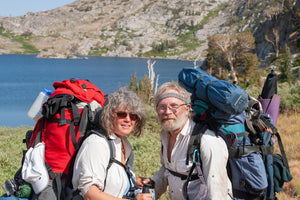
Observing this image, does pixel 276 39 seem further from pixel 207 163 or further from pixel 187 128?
pixel 207 163

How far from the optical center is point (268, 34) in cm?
3628

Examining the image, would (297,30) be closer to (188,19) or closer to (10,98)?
(10,98)

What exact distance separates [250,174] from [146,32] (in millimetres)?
173348

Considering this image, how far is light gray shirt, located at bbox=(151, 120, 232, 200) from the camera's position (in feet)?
6.39

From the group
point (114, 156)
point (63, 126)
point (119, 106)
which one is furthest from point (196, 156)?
point (63, 126)

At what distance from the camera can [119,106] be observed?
2.22m

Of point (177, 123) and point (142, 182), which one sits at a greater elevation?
point (177, 123)

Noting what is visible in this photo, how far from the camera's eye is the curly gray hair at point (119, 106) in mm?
2150

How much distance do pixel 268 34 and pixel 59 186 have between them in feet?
131

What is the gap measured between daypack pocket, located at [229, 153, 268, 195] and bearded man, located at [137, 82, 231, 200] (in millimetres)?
105

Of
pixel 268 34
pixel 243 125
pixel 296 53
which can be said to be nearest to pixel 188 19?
pixel 268 34

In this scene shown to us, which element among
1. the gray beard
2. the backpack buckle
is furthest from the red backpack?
the backpack buckle

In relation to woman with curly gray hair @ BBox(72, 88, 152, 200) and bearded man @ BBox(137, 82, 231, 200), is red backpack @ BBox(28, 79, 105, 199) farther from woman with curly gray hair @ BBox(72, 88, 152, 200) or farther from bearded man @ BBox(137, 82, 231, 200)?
bearded man @ BBox(137, 82, 231, 200)

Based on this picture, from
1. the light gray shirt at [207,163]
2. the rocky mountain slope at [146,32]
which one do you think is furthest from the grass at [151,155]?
the rocky mountain slope at [146,32]
